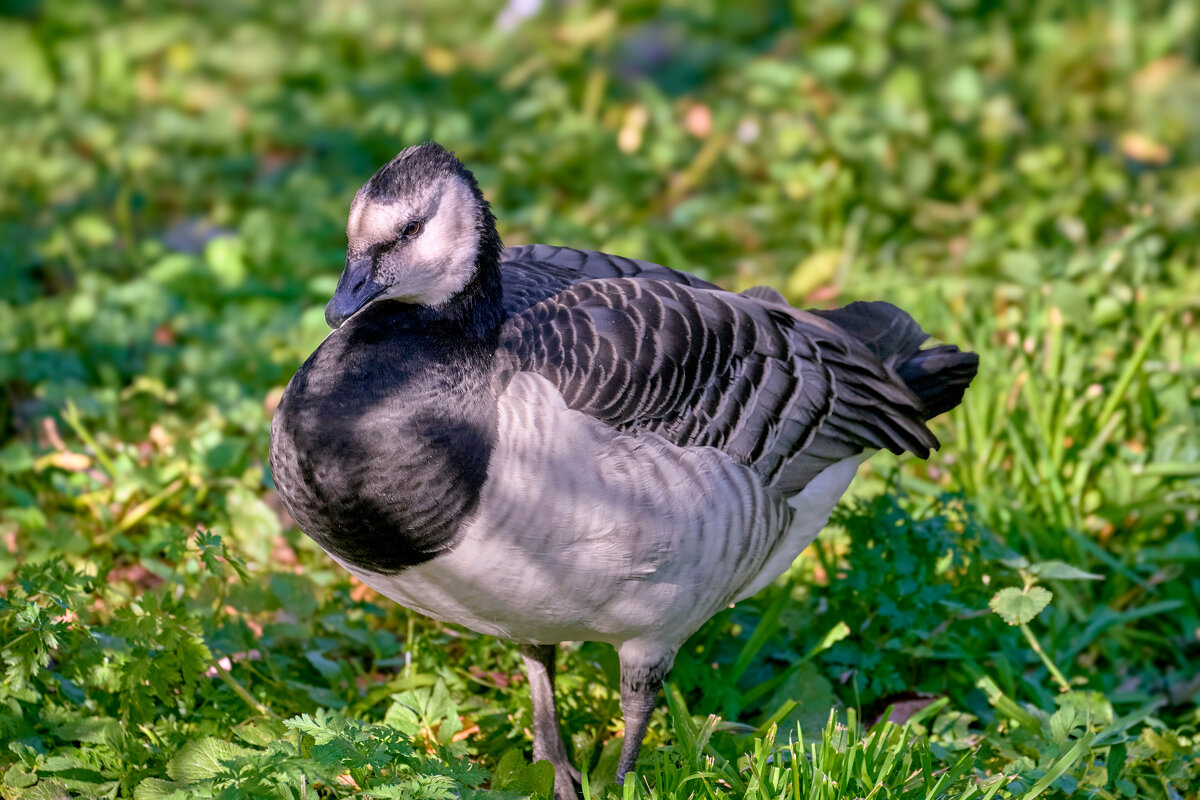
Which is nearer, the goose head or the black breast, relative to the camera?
→ the black breast

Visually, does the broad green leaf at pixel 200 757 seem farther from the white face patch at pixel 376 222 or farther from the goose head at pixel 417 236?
the white face patch at pixel 376 222

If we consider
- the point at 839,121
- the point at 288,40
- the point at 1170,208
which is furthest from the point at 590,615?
the point at 288,40

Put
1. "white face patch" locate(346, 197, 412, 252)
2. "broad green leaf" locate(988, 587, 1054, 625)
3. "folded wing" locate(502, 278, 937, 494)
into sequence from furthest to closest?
1. "broad green leaf" locate(988, 587, 1054, 625)
2. "folded wing" locate(502, 278, 937, 494)
3. "white face patch" locate(346, 197, 412, 252)

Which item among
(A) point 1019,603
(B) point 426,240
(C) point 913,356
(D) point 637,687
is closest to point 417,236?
(B) point 426,240

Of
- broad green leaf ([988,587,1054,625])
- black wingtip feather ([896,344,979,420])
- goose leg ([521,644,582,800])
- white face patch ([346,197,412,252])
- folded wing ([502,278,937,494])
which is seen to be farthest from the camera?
black wingtip feather ([896,344,979,420])

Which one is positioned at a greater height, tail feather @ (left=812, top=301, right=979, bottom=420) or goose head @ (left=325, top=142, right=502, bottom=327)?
goose head @ (left=325, top=142, right=502, bottom=327)

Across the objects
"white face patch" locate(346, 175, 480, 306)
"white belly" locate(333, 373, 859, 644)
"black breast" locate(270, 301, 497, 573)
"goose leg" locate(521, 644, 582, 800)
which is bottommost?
"goose leg" locate(521, 644, 582, 800)

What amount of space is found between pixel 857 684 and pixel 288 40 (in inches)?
255

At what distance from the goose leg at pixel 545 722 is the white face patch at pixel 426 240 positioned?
1197mm

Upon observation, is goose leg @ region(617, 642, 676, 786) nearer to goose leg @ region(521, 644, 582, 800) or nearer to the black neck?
goose leg @ region(521, 644, 582, 800)

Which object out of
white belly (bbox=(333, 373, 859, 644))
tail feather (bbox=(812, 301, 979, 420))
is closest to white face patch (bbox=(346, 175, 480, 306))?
white belly (bbox=(333, 373, 859, 644))

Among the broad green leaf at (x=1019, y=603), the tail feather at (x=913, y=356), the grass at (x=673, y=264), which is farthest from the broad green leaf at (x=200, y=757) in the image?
the tail feather at (x=913, y=356)

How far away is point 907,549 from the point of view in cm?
414

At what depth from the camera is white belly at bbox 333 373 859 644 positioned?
10.8ft
